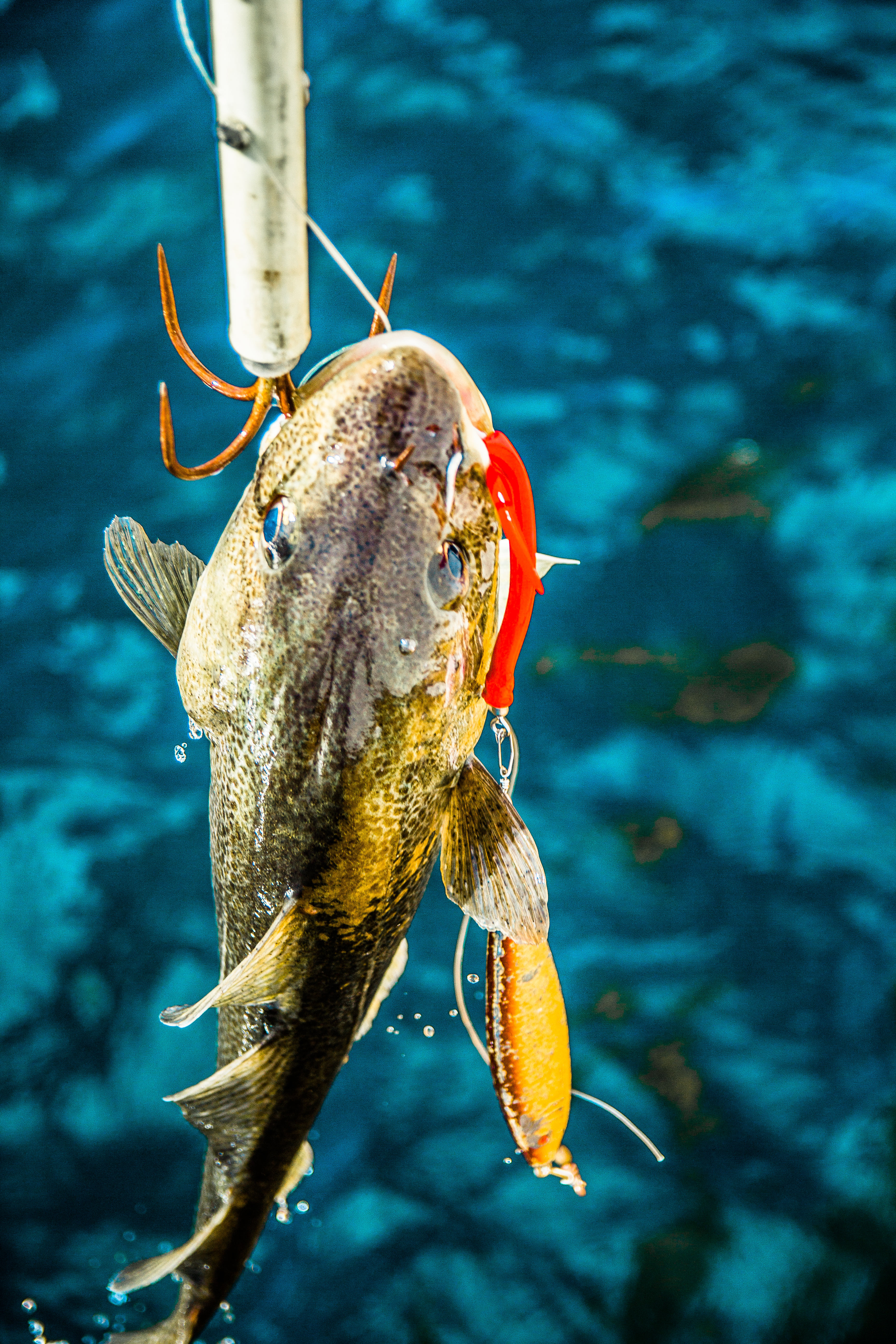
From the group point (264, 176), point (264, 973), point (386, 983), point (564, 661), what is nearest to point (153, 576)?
→ point (264, 973)

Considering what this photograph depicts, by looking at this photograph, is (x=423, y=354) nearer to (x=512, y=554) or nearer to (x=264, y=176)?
(x=512, y=554)

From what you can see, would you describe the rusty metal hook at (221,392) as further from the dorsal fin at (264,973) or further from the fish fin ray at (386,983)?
the fish fin ray at (386,983)

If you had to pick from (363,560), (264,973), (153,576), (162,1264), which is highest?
(363,560)

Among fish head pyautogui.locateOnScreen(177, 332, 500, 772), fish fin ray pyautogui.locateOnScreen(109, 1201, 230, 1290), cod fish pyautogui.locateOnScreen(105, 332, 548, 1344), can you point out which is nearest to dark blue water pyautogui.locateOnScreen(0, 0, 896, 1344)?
fish fin ray pyautogui.locateOnScreen(109, 1201, 230, 1290)

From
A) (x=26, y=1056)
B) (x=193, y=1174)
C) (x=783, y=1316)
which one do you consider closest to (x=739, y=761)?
(x=783, y=1316)

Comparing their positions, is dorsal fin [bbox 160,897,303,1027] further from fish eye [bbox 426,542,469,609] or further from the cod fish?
fish eye [bbox 426,542,469,609]

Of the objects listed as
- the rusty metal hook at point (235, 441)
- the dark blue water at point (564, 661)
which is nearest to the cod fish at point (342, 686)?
the rusty metal hook at point (235, 441)
